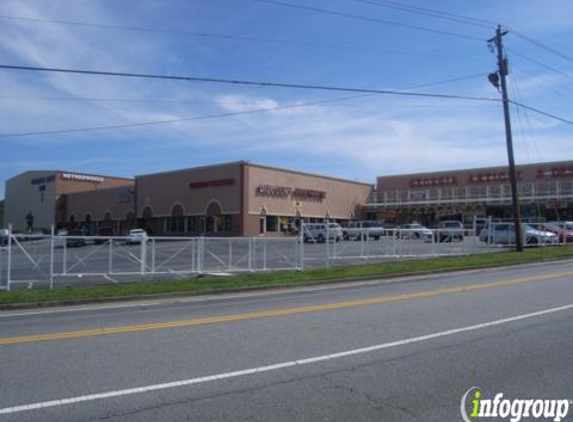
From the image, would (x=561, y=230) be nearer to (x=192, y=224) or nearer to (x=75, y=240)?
(x=75, y=240)

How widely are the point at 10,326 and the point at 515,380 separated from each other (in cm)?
873

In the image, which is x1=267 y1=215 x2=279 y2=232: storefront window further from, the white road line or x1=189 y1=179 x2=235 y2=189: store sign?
the white road line

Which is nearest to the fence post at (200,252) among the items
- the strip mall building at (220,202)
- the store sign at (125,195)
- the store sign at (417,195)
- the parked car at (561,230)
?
the parked car at (561,230)

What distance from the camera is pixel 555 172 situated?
196 ft

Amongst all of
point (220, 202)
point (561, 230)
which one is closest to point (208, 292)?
point (561, 230)

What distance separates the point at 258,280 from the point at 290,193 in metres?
43.5

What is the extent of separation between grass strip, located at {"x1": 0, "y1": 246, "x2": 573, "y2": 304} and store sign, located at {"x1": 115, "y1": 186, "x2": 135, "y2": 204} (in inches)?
2082

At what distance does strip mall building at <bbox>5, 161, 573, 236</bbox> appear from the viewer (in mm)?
57853

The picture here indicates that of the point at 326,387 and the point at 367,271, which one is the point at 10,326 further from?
the point at 367,271

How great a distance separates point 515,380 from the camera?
246 inches

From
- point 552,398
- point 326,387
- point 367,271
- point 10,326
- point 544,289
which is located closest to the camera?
point 552,398

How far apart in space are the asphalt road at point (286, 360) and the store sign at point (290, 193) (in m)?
46.0

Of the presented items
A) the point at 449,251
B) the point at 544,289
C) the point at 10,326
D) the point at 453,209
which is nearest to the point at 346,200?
the point at 453,209

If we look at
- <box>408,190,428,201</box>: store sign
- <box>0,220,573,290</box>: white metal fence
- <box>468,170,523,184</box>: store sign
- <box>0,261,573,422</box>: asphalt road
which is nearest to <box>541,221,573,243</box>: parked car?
<box>0,220,573,290</box>: white metal fence
